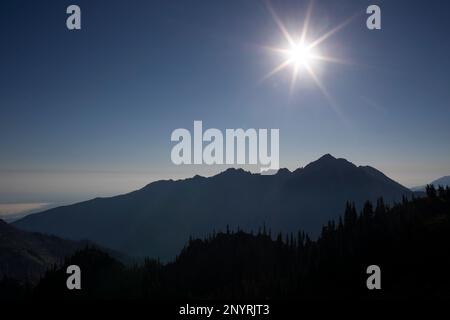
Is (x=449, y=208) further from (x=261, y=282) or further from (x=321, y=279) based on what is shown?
(x=261, y=282)

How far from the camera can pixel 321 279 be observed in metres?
166

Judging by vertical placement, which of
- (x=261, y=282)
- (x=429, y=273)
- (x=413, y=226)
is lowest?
(x=261, y=282)

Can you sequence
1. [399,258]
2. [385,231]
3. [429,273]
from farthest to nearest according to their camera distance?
[385,231] → [399,258] → [429,273]
